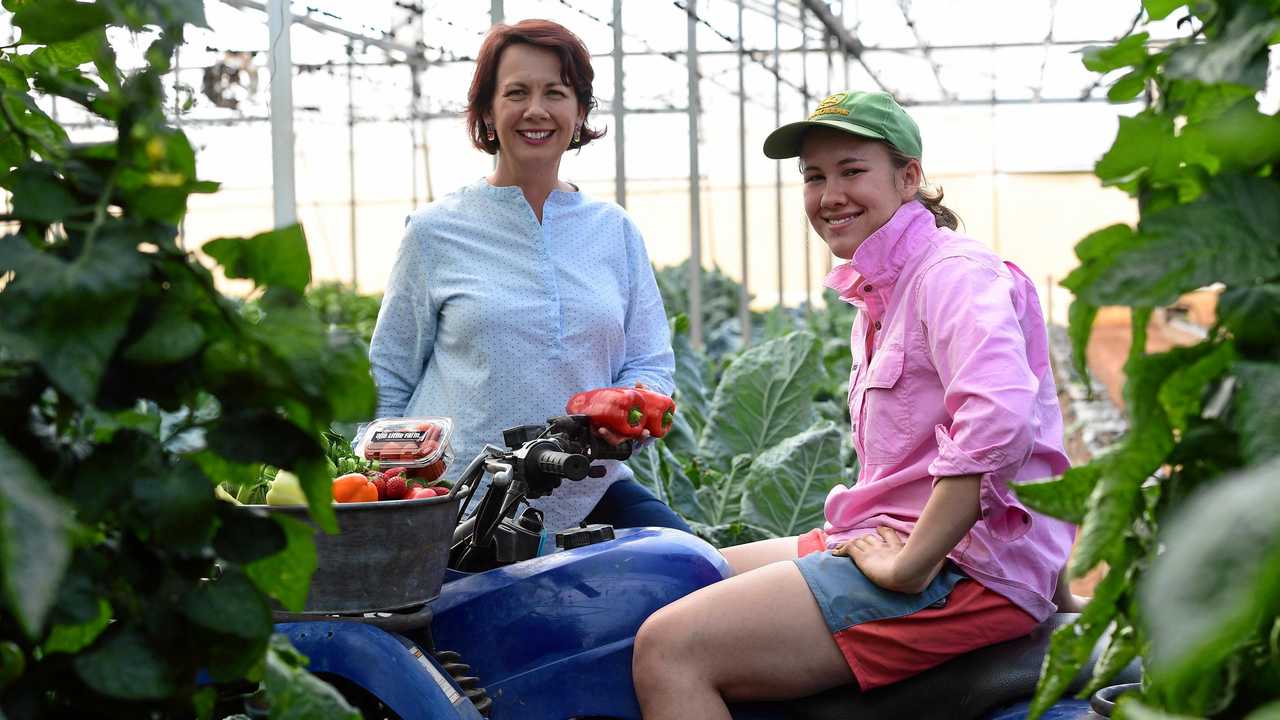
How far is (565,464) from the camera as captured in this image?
79.2 inches

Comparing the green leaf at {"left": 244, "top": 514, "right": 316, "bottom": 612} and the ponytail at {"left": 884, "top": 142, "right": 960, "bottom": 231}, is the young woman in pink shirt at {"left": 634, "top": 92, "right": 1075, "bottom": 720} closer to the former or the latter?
the ponytail at {"left": 884, "top": 142, "right": 960, "bottom": 231}

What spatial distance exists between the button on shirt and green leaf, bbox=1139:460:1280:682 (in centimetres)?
228

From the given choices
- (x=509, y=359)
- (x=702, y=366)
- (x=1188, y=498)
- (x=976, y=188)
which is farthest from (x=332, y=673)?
(x=976, y=188)

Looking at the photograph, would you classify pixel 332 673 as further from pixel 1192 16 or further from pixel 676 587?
pixel 1192 16

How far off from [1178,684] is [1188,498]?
0.16 meters

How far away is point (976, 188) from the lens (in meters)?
29.5

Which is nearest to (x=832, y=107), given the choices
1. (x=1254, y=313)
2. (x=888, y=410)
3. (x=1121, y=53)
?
(x=888, y=410)

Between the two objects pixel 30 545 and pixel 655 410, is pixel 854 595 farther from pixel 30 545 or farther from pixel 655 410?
pixel 30 545

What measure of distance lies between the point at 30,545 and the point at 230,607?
0.85ft

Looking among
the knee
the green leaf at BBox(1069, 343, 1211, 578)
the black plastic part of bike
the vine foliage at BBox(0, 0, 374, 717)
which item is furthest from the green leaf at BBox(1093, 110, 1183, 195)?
the black plastic part of bike

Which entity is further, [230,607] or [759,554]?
[759,554]

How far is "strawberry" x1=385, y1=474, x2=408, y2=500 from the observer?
80.6 inches

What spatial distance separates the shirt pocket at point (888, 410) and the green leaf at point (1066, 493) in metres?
1.19

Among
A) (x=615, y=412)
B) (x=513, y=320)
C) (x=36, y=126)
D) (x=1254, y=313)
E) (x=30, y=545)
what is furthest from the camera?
(x=513, y=320)
